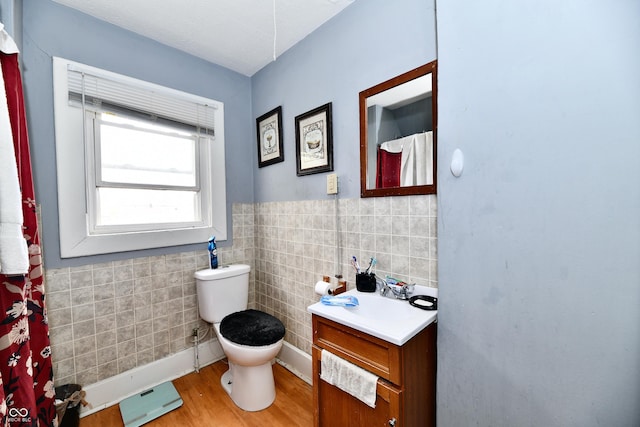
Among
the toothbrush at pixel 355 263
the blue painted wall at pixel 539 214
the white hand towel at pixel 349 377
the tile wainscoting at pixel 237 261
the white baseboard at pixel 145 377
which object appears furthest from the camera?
the white baseboard at pixel 145 377

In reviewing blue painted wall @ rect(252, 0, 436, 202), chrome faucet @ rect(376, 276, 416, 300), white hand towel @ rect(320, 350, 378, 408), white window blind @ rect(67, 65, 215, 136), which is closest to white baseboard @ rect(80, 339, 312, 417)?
white hand towel @ rect(320, 350, 378, 408)

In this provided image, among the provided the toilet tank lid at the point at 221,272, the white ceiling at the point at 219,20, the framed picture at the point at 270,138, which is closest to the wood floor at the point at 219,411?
the toilet tank lid at the point at 221,272

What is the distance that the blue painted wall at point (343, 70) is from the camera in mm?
1292

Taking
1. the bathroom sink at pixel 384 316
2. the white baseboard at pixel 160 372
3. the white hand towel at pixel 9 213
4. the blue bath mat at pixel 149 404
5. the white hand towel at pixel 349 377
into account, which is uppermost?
the white hand towel at pixel 9 213

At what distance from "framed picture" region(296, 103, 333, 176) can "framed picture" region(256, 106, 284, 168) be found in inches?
8.8

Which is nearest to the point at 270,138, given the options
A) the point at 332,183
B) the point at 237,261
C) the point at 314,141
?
the point at 314,141

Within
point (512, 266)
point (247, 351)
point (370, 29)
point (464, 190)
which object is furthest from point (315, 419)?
point (370, 29)

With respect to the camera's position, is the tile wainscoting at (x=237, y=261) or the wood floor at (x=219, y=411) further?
the wood floor at (x=219, y=411)

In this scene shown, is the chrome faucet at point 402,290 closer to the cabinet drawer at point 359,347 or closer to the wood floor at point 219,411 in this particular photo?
the cabinet drawer at point 359,347

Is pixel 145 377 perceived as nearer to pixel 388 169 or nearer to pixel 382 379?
pixel 382 379

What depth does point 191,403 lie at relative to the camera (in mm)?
1651

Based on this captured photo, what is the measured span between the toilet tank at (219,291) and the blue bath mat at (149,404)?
48 cm

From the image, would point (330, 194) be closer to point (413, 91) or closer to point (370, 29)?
point (413, 91)

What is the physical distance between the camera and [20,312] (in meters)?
1.03
